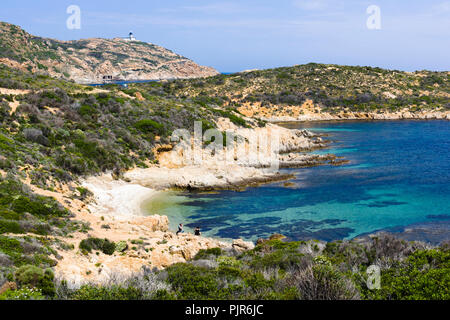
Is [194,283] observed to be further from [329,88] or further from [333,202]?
[329,88]

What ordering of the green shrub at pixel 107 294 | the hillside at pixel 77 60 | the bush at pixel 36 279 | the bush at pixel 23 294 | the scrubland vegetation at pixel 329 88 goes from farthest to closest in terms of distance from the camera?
1. the hillside at pixel 77 60
2. the scrubland vegetation at pixel 329 88
3. the bush at pixel 36 279
4. the bush at pixel 23 294
5. the green shrub at pixel 107 294

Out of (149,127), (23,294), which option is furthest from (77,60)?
(23,294)

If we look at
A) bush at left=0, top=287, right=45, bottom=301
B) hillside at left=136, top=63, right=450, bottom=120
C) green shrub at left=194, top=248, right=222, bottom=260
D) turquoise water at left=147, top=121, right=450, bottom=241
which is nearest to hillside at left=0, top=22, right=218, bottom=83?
hillside at left=136, top=63, right=450, bottom=120

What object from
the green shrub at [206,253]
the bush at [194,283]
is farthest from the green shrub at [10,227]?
the bush at [194,283]

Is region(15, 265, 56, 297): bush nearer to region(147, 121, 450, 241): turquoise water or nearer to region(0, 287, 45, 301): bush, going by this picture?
region(0, 287, 45, 301): bush

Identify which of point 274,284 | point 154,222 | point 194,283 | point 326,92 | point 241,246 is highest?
point 326,92

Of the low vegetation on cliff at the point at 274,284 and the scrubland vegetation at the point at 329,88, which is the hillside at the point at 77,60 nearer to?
the scrubland vegetation at the point at 329,88
